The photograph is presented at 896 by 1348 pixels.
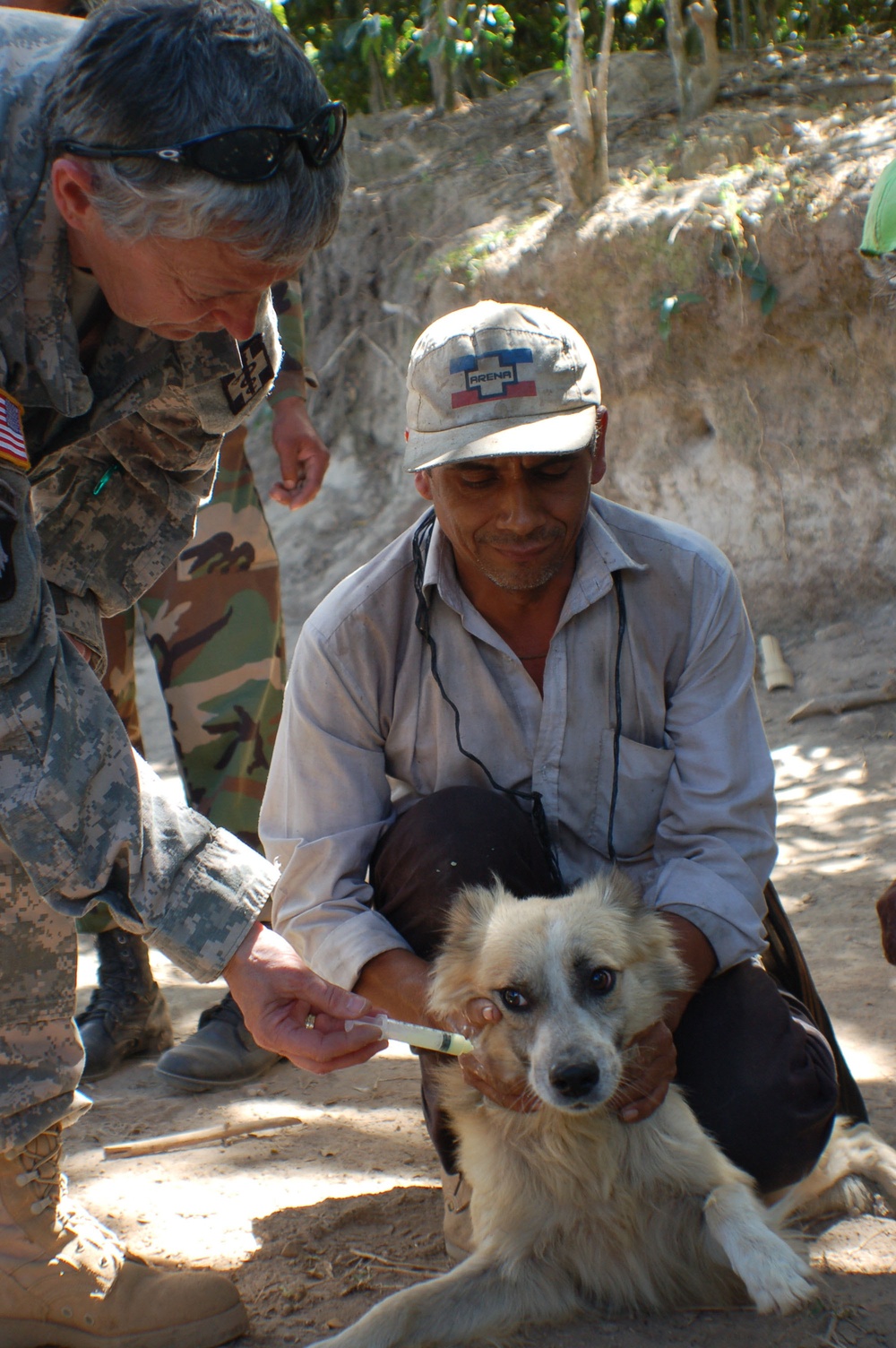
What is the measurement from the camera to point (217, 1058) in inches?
124

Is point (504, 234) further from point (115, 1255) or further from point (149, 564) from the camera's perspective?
point (115, 1255)

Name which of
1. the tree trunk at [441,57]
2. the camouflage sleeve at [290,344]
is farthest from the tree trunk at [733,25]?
the camouflage sleeve at [290,344]

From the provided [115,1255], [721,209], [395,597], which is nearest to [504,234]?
[721,209]

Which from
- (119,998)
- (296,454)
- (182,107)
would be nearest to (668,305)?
(296,454)

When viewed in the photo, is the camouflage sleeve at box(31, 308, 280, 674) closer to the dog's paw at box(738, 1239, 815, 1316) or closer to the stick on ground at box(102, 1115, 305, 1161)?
the stick on ground at box(102, 1115, 305, 1161)

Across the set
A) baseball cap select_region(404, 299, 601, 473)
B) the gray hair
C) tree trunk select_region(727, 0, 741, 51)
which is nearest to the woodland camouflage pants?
baseball cap select_region(404, 299, 601, 473)

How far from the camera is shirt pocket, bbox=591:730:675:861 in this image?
8.20 ft

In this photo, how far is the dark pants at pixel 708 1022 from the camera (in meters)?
2.26

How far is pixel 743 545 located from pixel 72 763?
5848 millimetres

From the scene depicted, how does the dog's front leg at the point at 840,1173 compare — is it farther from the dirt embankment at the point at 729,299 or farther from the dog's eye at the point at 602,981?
the dirt embankment at the point at 729,299

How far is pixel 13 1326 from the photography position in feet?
6.37

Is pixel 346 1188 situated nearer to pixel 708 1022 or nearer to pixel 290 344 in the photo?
pixel 708 1022

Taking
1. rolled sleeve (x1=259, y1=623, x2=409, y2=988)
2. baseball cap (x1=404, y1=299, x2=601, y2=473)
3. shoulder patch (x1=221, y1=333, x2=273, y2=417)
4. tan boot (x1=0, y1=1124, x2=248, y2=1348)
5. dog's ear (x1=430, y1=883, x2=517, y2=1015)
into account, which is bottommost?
tan boot (x1=0, y1=1124, x2=248, y2=1348)

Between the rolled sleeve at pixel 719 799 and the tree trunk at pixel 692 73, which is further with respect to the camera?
the tree trunk at pixel 692 73
